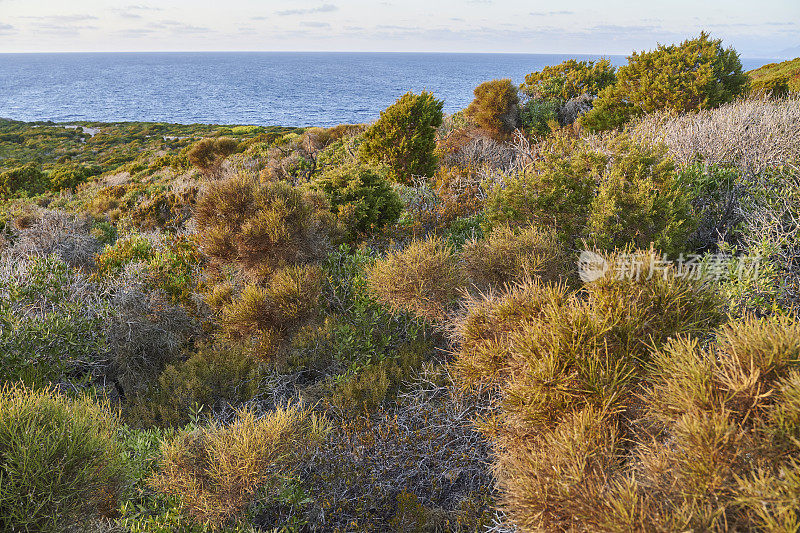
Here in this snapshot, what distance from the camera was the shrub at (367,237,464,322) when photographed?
5.13 meters

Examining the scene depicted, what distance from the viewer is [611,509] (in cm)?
199

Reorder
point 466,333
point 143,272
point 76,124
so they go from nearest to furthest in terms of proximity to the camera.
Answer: point 466,333 < point 143,272 < point 76,124

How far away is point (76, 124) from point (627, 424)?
62083mm

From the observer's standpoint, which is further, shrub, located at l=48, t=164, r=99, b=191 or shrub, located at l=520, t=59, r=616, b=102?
shrub, located at l=48, t=164, r=99, b=191

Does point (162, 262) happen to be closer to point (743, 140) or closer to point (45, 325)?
point (45, 325)

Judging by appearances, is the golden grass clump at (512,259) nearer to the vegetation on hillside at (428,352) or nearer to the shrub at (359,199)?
the vegetation on hillside at (428,352)

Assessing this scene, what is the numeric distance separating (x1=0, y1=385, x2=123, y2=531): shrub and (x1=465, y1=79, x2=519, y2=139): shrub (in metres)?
16.6

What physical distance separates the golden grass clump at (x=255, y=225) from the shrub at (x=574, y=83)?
16.7 m

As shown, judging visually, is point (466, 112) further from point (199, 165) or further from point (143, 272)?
point (143, 272)

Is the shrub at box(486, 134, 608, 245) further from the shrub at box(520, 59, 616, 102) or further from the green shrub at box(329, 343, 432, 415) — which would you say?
the shrub at box(520, 59, 616, 102)

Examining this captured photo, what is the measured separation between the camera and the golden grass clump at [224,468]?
3004 mm

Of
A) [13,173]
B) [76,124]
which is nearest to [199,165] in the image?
[13,173]

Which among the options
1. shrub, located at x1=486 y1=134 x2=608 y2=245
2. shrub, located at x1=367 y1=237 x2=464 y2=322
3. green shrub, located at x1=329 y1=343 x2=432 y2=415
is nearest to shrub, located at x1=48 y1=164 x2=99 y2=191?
shrub, located at x1=367 y1=237 x2=464 y2=322

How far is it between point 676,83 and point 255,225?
48.9ft
